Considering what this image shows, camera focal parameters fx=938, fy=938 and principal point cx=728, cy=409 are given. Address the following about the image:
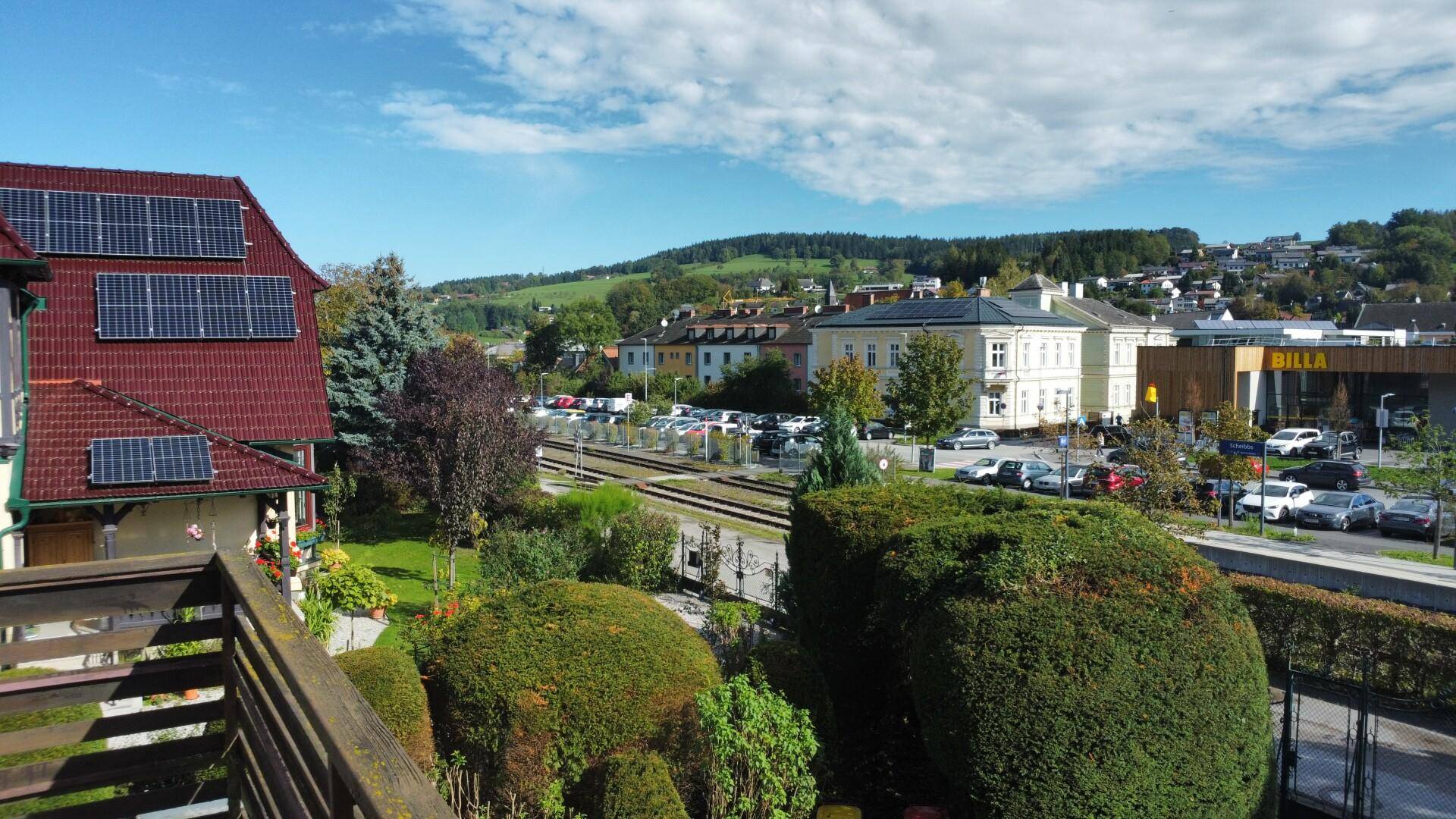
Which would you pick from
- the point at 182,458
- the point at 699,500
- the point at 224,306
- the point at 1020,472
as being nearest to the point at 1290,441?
the point at 1020,472

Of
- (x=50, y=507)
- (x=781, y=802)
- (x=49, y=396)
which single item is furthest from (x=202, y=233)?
(x=781, y=802)

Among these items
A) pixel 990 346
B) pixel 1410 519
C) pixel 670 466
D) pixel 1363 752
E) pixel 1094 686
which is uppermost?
pixel 990 346

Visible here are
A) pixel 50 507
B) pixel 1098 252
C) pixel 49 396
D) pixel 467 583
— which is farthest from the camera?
pixel 1098 252

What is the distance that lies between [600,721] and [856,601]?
13.2 feet

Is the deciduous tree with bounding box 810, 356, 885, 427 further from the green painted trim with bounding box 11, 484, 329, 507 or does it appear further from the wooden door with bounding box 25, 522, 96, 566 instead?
the wooden door with bounding box 25, 522, 96, 566

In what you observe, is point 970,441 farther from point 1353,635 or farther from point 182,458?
point 182,458

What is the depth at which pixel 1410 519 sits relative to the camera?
2828cm

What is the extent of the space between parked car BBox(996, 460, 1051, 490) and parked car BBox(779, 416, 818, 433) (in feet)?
47.8

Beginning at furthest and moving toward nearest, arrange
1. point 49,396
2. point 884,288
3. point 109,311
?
point 884,288, point 109,311, point 49,396

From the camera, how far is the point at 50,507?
1484 centimetres

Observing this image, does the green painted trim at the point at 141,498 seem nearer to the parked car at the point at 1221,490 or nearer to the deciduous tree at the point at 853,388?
the parked car at the point at 1221,490

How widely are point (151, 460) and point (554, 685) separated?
440 inches

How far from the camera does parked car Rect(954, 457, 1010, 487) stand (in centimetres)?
3778

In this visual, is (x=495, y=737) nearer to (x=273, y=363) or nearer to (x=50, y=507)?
(x=50, y=507)
